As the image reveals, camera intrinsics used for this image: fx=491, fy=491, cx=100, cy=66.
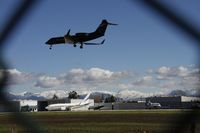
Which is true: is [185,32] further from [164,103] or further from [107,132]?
[164,103]

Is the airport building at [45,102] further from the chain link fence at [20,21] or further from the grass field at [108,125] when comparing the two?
the chain link fence at [20,21]

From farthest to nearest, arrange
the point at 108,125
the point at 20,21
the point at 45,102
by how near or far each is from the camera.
Result: the point at 45,102 → the point at 108,125 → the point at 20,21

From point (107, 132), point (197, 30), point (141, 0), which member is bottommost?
point (107, 132)

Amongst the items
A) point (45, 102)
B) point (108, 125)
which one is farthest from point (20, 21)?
A: point (45, 102)

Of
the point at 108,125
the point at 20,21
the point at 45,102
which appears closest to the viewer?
the point at 20,21

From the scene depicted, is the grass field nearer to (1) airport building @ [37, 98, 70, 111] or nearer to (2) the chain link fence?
(2) the chain link fence

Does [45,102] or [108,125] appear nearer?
[108,125]

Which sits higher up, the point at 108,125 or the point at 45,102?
the point at 45,102

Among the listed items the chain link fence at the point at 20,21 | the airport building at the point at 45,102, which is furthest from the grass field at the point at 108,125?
the airport building at the point at 45,102

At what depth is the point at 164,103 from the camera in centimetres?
13050

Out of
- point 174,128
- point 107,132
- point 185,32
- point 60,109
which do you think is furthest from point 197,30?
point 60,109

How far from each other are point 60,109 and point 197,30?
109 m

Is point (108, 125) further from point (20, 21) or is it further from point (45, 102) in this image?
point (45, 102)

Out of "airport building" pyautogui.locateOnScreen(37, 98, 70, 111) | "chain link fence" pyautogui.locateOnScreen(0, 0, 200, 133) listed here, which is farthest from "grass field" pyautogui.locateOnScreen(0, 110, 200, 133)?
"airport building" pyautogui.locateOnScreen(37, 98, 70, 111)
